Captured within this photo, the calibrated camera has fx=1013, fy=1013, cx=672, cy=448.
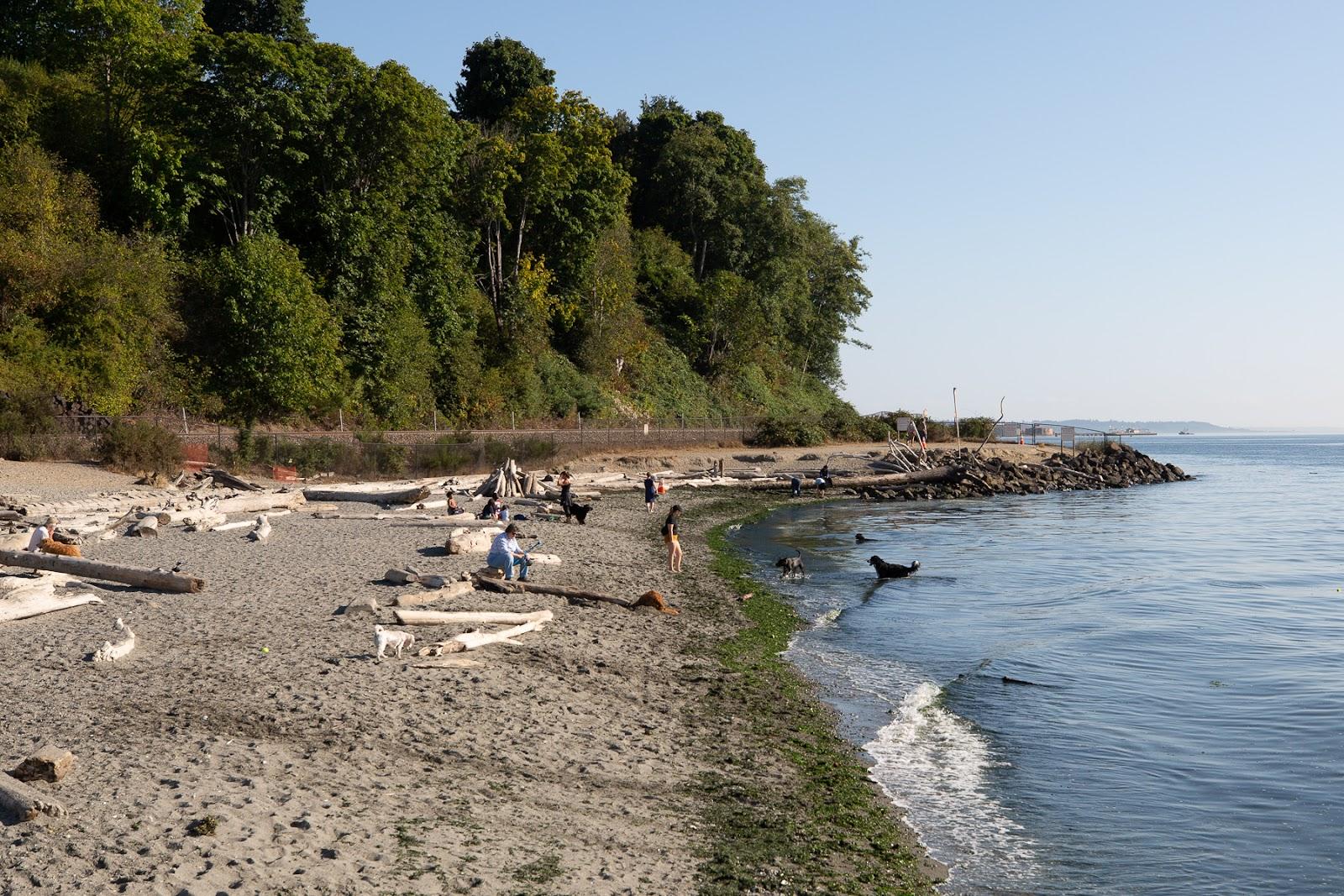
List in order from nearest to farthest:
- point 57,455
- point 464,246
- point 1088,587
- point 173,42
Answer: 1. point 1088,587
2. point 57,455
3. point 173,42
4. point 464,246

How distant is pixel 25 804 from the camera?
7004 millimetres

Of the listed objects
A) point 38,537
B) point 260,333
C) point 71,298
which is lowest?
point 38,537

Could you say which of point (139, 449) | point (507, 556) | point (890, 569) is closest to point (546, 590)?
point (507, 556)

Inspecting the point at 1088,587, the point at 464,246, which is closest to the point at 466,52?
the point at 464,246

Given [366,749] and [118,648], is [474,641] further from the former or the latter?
[118,648]

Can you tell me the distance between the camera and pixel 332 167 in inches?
1828

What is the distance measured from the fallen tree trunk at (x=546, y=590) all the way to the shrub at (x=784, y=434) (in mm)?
47727

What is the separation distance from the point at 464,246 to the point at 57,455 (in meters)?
26.8

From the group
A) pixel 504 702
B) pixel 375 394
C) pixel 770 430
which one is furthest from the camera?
pixel 770 430

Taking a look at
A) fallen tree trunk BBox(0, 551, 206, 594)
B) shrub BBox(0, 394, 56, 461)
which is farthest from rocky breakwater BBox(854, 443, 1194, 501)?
fallen tree trunk BBox(0, 551, 206, 594)

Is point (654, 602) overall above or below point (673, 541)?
below

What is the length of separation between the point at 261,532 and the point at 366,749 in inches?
596

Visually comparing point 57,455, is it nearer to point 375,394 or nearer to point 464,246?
point 375,394

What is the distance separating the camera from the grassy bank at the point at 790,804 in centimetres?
799
